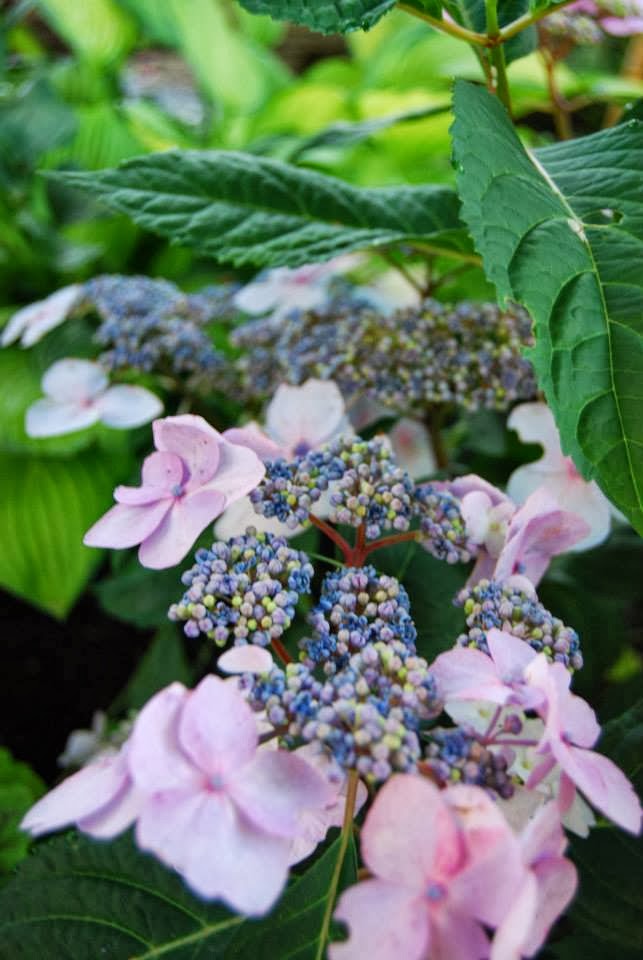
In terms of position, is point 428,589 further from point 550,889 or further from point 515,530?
point 550,889

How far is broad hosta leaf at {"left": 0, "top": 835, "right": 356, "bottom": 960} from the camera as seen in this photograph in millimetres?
470

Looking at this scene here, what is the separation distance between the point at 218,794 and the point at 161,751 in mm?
23

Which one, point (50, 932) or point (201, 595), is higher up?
point (201, 595)

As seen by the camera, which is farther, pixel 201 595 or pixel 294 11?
pixel 294 11

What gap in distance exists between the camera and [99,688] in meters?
1.15

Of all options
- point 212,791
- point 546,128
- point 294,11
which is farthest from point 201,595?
point 546,128

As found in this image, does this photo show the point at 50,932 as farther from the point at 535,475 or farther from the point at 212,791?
the point at 535,475

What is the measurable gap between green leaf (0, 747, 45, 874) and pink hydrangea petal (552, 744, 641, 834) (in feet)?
1.70

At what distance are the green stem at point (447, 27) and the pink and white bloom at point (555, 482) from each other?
0.73 feet

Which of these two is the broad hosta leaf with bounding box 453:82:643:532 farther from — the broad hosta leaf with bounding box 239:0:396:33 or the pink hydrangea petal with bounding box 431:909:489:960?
the pink hydrangea petal with bounding box 431:909:489:960

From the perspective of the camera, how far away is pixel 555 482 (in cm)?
60

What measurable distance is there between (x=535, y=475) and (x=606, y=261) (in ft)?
0.61

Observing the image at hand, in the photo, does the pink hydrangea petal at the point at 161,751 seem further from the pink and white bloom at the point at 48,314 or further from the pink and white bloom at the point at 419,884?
the pink and white bloom at the point at 48,314

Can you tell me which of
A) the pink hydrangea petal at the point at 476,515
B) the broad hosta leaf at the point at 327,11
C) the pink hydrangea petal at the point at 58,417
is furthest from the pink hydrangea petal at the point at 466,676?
the pink hydrangea petal at the point at 58,417
